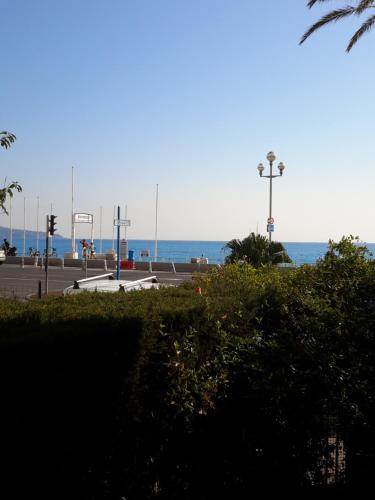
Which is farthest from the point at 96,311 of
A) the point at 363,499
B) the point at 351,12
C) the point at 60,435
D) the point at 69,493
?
the point at 351,12

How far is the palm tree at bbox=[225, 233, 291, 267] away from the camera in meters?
16.6

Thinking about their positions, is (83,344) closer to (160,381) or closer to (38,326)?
(38,326)

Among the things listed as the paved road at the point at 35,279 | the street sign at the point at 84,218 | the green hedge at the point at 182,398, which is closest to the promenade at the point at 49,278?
the paved road at the point at 35,279

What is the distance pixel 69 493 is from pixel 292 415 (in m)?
1.78

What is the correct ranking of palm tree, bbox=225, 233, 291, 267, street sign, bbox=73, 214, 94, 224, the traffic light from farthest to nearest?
street sign, bbox=73, 214, 94, 224 < the traffic light < palm tree, bbox=225, 233, 291, 267

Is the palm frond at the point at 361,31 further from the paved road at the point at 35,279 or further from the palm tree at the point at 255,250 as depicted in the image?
the paved road at the point at 35,279

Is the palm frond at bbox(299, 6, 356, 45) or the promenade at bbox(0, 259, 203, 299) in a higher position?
the palm frond at bbox(299, 6, 356, 45)

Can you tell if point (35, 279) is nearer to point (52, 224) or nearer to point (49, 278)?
point (49, 278)

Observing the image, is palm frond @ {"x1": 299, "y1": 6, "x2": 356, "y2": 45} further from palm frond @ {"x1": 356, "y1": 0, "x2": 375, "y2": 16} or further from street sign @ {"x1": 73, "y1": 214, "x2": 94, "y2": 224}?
street sign @ {"x1": 73, "y1": 214, "x2": 94, "y2": 224}

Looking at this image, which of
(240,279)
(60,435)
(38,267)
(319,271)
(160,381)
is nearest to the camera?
(60,435)

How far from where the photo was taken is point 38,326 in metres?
3.56

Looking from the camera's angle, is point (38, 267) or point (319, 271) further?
point (38, 267)

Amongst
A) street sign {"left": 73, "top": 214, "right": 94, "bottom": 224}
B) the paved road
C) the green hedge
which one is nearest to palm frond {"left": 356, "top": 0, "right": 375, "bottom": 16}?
the green hedge

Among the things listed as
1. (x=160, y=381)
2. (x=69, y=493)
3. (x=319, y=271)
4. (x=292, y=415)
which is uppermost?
(x=319, y=271)
